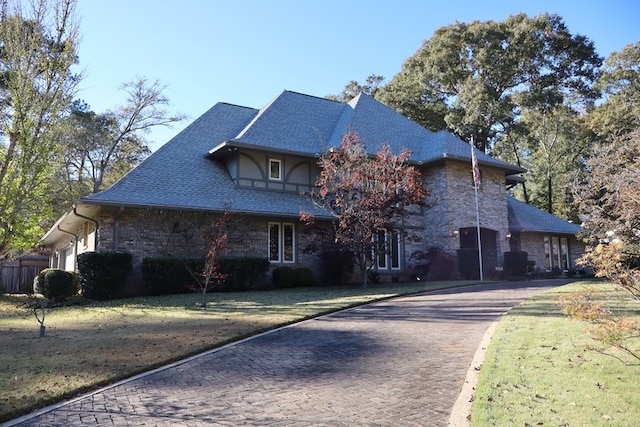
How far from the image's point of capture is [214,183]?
19.5m

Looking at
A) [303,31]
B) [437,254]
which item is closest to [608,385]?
[303,31]

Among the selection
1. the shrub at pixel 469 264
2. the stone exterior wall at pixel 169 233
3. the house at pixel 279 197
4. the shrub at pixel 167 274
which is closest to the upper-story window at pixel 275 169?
the house at pixel 279 197

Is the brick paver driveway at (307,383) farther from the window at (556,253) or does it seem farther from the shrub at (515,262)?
the window at (556,253)

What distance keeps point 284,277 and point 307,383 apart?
12899 mm

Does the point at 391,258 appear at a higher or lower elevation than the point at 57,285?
higher

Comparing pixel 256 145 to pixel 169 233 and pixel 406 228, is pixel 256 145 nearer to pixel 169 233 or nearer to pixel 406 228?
pixel 169 233

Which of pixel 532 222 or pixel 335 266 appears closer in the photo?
pixel 335 266

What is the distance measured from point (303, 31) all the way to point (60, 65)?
7.97m

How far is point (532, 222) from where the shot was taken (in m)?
27.1

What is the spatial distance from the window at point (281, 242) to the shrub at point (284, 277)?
948mm

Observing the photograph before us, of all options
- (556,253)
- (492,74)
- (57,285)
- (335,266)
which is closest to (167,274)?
(57,285)

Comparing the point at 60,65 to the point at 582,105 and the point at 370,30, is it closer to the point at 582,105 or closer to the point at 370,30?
the point at 370,30

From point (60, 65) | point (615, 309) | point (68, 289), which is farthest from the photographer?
point (68, 289)

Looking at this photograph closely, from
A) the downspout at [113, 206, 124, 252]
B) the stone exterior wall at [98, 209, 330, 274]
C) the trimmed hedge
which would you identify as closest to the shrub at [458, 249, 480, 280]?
the stone exterior wall at [98, 209, 330, 274]
